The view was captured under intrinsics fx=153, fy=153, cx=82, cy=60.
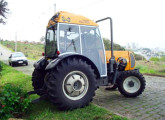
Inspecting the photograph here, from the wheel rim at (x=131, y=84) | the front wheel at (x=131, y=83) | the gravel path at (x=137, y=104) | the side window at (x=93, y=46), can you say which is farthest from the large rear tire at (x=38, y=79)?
the wheel rim at (x=131, y=84)

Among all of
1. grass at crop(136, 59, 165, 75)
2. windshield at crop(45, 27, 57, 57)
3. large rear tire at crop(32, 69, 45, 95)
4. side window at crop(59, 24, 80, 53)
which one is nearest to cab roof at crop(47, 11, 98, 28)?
side window at crop(59, 24, 80, 53)

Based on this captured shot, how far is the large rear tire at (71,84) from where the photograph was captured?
11.1 ft

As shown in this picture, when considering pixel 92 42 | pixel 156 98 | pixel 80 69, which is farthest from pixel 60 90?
pixel 156 98

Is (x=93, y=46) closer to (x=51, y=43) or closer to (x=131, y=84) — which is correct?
(x=51, y=43)

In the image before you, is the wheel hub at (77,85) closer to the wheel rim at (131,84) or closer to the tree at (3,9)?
the wheel rim at (131,84)

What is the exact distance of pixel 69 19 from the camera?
399 centimetres

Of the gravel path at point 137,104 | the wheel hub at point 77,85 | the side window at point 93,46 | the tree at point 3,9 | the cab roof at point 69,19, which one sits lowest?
the gravel path at point 137,104

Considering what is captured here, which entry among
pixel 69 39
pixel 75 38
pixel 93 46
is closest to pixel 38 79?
pixel 69 39

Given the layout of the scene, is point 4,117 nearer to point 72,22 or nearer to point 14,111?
point 14,111

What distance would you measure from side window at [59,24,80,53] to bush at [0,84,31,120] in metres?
1.44

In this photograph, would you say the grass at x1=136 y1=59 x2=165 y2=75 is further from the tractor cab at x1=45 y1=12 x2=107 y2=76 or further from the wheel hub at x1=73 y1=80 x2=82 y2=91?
the wheel hub at x1=73 y1=80 x2=82 y2=91

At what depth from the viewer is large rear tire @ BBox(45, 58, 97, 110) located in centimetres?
338

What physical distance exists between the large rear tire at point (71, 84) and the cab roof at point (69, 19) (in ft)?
3.48

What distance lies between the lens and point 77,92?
3.71 meters
